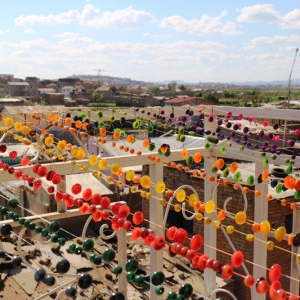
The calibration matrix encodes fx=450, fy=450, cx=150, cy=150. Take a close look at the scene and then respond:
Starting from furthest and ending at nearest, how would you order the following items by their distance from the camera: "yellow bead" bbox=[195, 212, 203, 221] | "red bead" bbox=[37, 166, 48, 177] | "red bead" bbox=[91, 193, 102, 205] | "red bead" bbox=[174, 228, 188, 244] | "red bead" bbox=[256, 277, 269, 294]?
1. "red bead" bbox=[37, 166, 48, 177]
2. "yellow bead" bbox=[195, 212, 203, 221]
3. "red bead" bbox=[91, 193, 102, 205]
4. "red bead" bbox=[174, 228, 188, 244]
5. "red bead" bbox=[256, 277, 269, 294]

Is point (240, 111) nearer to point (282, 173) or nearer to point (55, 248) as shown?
point (282, 173)

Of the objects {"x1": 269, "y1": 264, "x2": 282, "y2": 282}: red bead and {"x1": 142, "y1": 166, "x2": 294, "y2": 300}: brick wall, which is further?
{"x1": 142, "y1": 166, "x2": 294, "y2": 300}: brick wall

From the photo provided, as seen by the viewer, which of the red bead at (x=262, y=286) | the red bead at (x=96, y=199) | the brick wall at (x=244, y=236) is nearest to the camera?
the red bead at (x=262, y=286)

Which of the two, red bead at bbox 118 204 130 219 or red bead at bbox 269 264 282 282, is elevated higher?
red bead at bbox 118 204 130 219

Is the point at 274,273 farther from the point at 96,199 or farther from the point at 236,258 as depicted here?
the point at 96,199

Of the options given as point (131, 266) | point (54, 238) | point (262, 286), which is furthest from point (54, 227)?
point (262, 286)

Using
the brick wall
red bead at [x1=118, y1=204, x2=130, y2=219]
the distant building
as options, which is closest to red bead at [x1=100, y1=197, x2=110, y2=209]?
red bead at [x1=118, y1=204, x2=130, y2=219]

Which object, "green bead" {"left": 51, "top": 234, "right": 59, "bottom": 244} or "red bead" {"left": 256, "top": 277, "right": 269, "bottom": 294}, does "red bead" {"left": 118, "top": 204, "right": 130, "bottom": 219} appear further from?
"red bead" {"left": 256, "top": 277, "right": 269, "bottom": 294}

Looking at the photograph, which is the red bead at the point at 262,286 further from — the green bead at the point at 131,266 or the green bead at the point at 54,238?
the green bead at the point at 54,238

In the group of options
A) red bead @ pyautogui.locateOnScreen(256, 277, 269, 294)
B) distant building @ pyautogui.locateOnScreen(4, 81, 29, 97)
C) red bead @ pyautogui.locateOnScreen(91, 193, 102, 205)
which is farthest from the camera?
distant building @ pyautogui.locateOnScreen(4, 81, 29, 97)

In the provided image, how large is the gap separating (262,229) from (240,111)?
175cm

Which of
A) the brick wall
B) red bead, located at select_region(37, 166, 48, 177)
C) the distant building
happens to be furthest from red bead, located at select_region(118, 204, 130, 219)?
the distant building

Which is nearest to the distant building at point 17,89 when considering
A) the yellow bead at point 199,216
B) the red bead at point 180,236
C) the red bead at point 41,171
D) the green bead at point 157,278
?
the red bead at point 41,171

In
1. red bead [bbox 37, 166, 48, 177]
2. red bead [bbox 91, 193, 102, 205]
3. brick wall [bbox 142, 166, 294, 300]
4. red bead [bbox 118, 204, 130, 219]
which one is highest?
red bead [bbox 37, 166, 48, 177]
